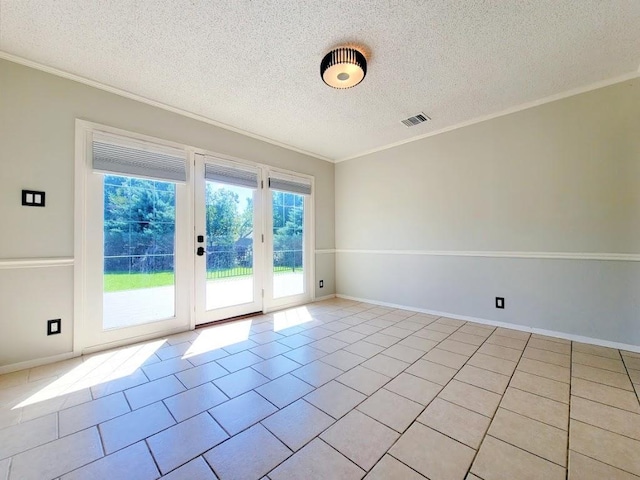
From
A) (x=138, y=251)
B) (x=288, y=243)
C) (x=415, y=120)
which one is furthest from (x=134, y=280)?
(x=415, y=120)

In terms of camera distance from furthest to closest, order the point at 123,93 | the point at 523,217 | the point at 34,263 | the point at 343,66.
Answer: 1. the point at 523,217
2. the point at 123,93
3. the point at 34,263
4. the point at 343,66

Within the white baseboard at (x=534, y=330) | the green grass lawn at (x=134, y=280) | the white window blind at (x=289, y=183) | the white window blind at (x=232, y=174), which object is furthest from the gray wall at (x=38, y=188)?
the white baseboard at (x=534, y=330)

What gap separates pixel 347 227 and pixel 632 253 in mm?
3293

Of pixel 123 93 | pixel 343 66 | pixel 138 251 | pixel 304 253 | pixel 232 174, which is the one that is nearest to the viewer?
pixel 343 66

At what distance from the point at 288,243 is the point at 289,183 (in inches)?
36.0

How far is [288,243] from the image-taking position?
165 inches

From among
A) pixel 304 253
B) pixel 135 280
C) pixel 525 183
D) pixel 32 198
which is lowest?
pixel 135 280

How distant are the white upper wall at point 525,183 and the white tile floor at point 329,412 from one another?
115cm

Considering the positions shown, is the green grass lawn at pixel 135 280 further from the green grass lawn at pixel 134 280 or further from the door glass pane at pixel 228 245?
the door glass pane at pixel 228 245

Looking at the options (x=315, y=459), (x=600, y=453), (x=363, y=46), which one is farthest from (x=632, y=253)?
(x=315, y=459)

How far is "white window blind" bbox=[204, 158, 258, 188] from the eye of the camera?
3268 mm

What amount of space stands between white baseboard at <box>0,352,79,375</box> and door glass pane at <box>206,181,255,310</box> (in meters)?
1.27

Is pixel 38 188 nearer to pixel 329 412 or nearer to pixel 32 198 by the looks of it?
pixel 32 198

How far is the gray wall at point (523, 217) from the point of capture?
2.53m
